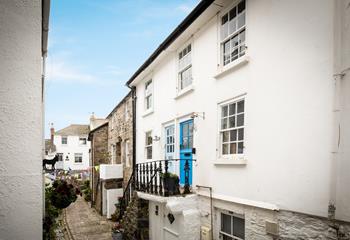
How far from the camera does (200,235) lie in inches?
274

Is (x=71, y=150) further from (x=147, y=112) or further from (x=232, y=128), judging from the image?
(x=232, y=128)

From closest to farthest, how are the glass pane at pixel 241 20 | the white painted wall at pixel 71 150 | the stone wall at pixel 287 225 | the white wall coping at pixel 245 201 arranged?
1. the stone wall at pixel 287 225
2. the white wall coping at pixel 245 201
3. the glass pane at pixel 241 20
4. the white painted wall at pixel 71 150

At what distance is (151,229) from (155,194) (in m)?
3.04

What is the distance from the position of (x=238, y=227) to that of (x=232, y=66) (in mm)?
3977

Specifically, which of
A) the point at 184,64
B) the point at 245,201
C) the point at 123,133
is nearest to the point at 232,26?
the point at 184,64

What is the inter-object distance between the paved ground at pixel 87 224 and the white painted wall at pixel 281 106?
27.4ft

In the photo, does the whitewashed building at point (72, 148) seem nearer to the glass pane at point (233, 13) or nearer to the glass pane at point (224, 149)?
the glass pane at point (224, 149)

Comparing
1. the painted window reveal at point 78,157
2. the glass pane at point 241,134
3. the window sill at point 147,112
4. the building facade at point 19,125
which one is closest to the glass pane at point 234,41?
the glass pane at point 241,134

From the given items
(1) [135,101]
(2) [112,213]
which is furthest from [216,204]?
(2) [112,213]

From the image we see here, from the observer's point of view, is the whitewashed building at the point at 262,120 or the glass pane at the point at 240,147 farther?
the glass pane at the point at 240,147

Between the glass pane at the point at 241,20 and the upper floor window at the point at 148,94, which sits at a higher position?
the glass pane at the point at 241,20

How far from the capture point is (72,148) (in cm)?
4378

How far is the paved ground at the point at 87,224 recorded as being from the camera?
1250 cm

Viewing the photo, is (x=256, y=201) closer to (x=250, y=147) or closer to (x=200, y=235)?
(x=250, y=147)
